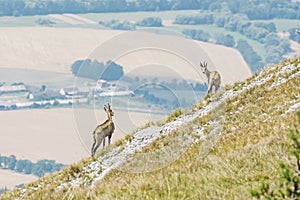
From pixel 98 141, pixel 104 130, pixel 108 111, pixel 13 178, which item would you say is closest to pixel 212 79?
pixel 108 111

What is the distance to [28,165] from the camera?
482ft

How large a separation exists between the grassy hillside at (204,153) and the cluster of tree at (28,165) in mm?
102328

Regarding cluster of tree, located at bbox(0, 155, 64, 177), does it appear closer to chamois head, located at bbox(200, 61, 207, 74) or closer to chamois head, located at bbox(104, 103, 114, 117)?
chamois head, located at bbox(200, 61, 207, 74)

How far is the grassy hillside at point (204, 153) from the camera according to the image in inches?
413

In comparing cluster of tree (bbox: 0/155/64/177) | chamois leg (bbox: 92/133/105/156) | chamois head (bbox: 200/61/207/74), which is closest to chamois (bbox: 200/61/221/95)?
chamois head (bbox: 200/61/207/74)

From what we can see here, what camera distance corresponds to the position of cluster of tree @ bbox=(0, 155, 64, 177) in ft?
453

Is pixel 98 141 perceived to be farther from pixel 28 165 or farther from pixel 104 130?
pixel 28 165

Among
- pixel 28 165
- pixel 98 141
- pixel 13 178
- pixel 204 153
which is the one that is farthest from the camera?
pixel 28 165

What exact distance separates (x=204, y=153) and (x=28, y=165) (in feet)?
437

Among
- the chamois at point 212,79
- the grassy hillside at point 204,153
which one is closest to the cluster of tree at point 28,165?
the chamois at point 212,79

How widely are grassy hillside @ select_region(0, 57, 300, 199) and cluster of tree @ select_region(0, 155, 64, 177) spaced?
10233cm

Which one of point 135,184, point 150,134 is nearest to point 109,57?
point 150,134

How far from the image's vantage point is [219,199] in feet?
31.2

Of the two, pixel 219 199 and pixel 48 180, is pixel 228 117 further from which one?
pixel 219 199
